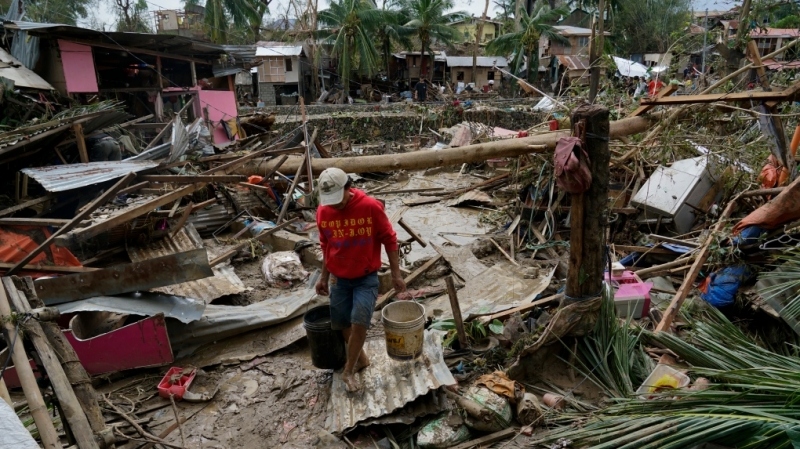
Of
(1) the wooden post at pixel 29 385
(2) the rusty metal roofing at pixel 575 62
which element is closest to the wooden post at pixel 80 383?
(1) the wooden post at pixel 29 385

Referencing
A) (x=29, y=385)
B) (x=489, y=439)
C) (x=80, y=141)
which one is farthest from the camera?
(x=80, y=141)

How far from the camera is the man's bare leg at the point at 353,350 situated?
3789 millimetres

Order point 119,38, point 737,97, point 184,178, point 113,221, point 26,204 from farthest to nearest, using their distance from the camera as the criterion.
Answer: point 119,38 → point 26,204 → point 184,178 → point 737,97 → point 113,221

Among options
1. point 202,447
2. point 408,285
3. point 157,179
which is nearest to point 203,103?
point 157,179

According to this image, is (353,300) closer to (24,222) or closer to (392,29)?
(24,222)

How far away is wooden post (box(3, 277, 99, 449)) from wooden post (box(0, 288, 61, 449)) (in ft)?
0.22

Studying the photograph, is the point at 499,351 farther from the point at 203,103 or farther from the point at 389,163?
the point at 203,103

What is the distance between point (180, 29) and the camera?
29578mm

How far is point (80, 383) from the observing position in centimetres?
250

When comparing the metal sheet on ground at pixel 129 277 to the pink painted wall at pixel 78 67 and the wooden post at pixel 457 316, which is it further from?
the pink painted wall at pixel 78 67

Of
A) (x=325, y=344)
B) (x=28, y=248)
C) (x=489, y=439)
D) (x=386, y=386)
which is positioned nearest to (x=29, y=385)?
(x=325, y=344)

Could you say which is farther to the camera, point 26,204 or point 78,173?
point 78,173

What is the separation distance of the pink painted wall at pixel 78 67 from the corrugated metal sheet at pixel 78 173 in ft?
19.9

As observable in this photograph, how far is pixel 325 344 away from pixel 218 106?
1462 cm
